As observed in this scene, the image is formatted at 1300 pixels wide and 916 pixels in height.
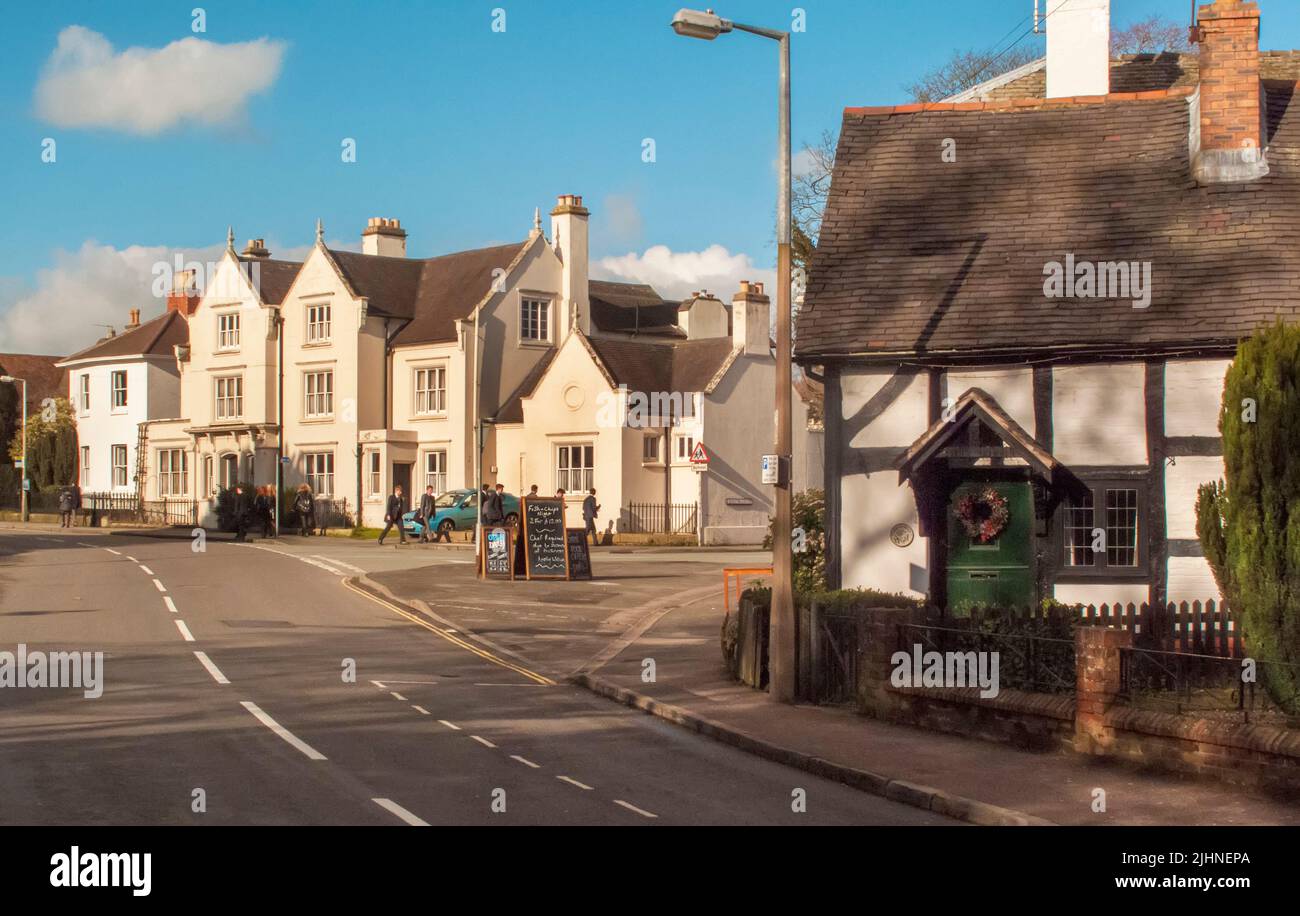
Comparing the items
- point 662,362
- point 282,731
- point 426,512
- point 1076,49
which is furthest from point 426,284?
point 282,731

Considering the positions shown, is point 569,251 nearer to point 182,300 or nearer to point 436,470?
point 436,470

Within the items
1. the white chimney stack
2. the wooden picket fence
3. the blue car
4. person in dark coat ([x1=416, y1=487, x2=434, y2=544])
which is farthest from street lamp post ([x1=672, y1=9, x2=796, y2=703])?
the blue car

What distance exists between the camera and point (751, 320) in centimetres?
5003

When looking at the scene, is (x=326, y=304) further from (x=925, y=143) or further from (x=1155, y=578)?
(x=1155, y=578)

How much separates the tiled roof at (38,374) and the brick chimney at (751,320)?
178 feet

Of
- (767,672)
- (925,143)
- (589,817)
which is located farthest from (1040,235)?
(589,817)

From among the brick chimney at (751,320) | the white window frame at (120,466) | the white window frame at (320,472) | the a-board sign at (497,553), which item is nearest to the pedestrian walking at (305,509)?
the white window frame at (320,472)

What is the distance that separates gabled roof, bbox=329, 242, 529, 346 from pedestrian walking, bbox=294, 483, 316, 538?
678cm

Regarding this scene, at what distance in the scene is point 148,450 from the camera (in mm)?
63906

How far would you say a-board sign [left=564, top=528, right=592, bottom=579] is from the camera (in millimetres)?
30922

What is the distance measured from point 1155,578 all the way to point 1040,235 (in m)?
5.33

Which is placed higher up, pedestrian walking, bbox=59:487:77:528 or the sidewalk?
pedestrian walking, bbox=59:487:77:528

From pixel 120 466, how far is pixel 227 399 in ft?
33.3

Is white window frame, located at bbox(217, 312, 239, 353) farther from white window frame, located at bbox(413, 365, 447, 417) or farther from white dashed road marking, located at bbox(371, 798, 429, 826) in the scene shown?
white dashed road marking, located at bbox(371, 798, 429, 826)
